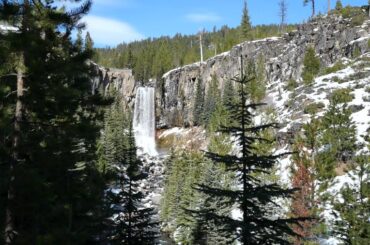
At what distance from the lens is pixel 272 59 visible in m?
91.5

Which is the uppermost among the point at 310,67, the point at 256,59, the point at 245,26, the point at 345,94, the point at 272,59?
the point at 245,26

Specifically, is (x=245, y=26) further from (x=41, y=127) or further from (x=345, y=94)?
(x=41, y=127)

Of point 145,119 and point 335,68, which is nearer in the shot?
point 335,68

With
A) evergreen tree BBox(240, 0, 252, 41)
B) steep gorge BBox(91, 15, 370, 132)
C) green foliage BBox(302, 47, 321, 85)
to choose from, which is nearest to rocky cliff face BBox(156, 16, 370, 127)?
steep gorge BBox(91, 15, 370, 132)

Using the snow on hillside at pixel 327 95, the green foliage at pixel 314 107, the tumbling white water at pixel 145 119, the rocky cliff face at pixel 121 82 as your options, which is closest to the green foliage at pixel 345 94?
the snow on hillside at pixel 327 95

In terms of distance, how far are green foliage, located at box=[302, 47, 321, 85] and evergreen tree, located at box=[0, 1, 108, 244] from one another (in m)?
59.9

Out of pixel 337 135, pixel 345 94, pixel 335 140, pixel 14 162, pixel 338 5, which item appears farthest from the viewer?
pixel 338 5

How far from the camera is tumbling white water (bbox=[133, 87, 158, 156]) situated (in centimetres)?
10474

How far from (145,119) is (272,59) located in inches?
1479

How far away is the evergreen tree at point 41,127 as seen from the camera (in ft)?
33.5

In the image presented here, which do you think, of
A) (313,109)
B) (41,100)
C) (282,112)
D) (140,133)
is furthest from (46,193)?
(140,133)

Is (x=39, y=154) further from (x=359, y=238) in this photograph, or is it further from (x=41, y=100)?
(x=359, y=238)

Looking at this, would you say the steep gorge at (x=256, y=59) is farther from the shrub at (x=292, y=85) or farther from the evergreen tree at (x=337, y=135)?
the evergreen tree at (x=337, y=135)

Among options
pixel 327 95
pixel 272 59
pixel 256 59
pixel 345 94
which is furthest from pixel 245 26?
pixel 345 94
